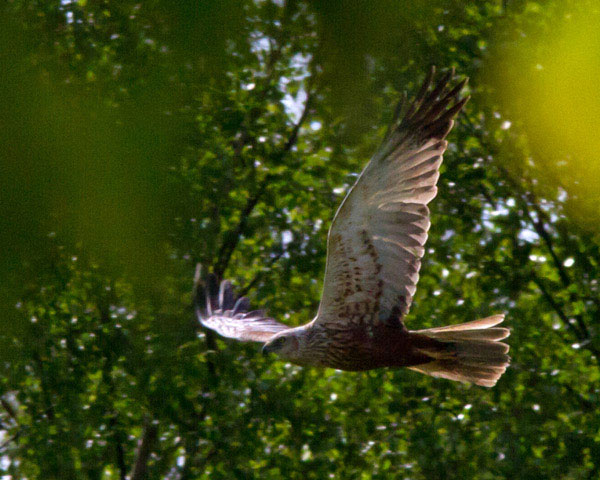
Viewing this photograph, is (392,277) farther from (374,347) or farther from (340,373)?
(340,373)

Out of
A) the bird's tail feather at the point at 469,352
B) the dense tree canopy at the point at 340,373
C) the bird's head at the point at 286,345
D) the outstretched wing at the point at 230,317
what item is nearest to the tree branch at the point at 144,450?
the dense tree canopy at the point at 340,373

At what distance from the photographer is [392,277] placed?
12.8ft

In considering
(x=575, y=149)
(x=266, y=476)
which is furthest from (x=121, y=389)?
(x=575, y=149)

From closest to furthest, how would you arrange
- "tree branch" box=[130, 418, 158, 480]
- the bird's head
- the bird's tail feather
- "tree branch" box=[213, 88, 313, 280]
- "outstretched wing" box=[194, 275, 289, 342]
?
the bird's tail feather, the bird's head, "outstretched wing" box=[194, 275, 289, 342], "tree branch" box=[213, 88, 313, 280], "tree branch" box=[130, 418, 158, 480]

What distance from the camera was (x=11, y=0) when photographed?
717mm

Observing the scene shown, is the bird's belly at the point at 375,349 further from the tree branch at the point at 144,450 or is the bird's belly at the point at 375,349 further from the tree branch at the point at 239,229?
the tree branch at the point at 144,450

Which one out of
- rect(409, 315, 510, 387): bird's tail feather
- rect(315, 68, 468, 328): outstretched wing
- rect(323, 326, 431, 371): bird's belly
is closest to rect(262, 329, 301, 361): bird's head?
rect(323, 326, 431, 371): bird's belly

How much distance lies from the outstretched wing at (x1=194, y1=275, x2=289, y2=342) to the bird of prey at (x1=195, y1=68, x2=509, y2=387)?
0.74 metres

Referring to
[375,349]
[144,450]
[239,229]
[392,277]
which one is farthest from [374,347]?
[144,450]

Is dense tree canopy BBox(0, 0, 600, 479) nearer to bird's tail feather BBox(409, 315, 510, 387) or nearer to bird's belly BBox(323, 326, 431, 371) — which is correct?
bird's tail feather BBox(409, 315, 510, 387)

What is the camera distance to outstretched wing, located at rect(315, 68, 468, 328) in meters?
3.68

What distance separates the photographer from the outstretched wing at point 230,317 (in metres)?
5.09

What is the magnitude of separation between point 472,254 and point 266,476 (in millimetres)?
2603

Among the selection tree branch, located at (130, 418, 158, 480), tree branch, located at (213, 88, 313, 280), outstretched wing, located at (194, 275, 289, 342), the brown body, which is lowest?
tree branch, located at (130, 418, 158, 480)
